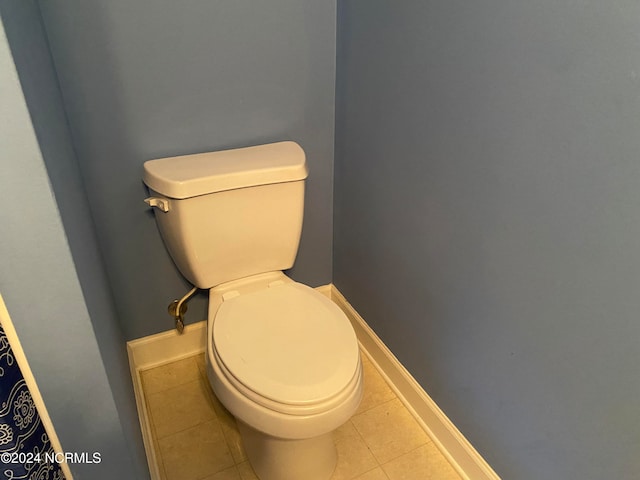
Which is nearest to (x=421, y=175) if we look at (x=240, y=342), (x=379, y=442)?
(x=240, y=342)

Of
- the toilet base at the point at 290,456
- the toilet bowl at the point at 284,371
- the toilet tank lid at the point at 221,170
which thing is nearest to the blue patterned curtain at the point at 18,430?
the toilet bowl at the point at 284,371

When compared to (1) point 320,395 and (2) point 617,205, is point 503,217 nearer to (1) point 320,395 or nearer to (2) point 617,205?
(2) point 617,205

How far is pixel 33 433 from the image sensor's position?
0.74 m

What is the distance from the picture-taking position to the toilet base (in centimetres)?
127

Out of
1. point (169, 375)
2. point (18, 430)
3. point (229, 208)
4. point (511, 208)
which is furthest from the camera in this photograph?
point (169, 375)

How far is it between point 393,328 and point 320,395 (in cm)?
55

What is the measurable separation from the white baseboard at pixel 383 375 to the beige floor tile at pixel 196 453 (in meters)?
0.05

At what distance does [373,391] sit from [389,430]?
0.52 ft

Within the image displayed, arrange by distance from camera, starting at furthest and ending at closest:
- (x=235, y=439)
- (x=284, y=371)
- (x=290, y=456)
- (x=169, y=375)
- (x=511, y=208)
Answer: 1. (x=169, y=375)
2. (x=235, y=439)
3. (x=290, y=456)
4. (x=284, y=371)
5. (x=511, y=208)

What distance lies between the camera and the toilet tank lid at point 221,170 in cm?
130

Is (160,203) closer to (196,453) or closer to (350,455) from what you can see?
(196,453)

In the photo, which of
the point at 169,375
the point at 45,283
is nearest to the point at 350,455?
the point at 169,375

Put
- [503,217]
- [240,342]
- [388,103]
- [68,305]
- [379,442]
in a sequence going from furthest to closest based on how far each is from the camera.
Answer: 1. [379,442]
2. [388,103]
3. [240,342]
4. [503,217]
5. [68,305]

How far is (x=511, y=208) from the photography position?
1021 millimetres
